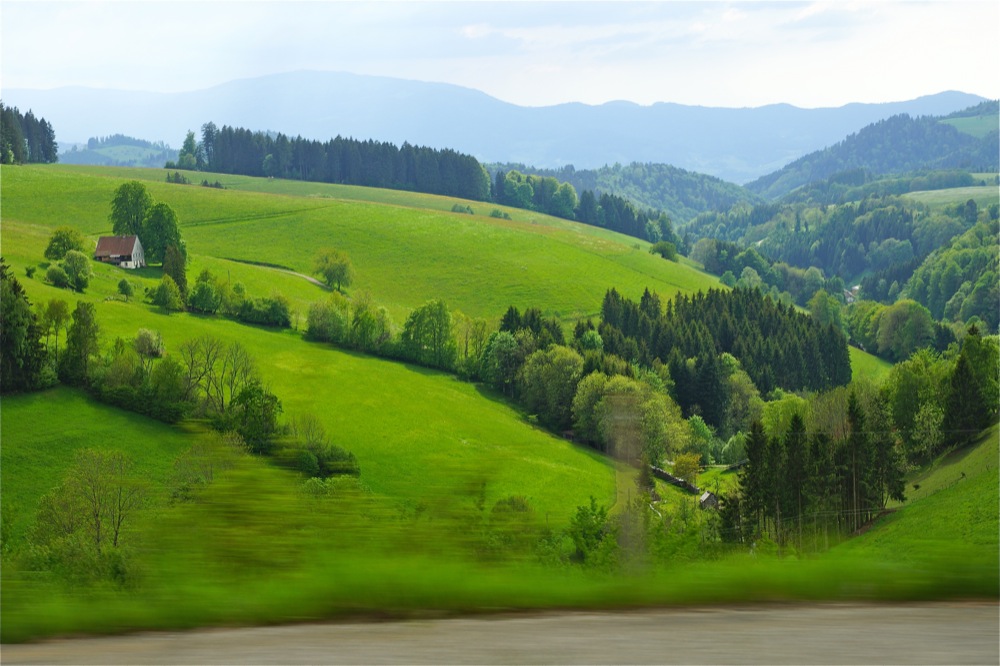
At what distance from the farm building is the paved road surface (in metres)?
82.2

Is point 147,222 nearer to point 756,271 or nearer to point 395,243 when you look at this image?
point 395,243

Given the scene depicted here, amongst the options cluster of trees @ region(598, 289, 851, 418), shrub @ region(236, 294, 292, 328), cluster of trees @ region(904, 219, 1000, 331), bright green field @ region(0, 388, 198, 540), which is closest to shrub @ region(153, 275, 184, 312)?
shrub @ region(236, 294, 292, 328)

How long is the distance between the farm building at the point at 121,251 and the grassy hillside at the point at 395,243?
19.6 feet

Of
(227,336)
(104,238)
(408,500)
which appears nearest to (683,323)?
(227,336)

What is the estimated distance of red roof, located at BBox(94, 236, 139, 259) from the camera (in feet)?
261

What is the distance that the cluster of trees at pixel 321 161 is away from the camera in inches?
6230

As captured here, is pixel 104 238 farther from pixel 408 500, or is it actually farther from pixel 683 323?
pixel 408 500

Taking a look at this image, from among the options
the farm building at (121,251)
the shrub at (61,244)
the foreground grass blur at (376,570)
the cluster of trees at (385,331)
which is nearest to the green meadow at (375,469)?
the foreground grass blur at (376,570)

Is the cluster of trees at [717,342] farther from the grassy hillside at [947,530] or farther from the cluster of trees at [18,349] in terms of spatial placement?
the cluster of trees at [18,349]

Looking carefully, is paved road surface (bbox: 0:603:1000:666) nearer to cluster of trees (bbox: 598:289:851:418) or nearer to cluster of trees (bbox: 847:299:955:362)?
cluster of trees (bbox: 598:289:851:418)

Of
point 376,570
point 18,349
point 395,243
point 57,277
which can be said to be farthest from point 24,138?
point 376,570

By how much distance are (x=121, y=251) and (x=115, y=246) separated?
4.06ft

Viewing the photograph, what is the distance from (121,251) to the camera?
8100 centimetres

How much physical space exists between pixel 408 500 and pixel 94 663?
202 cm
